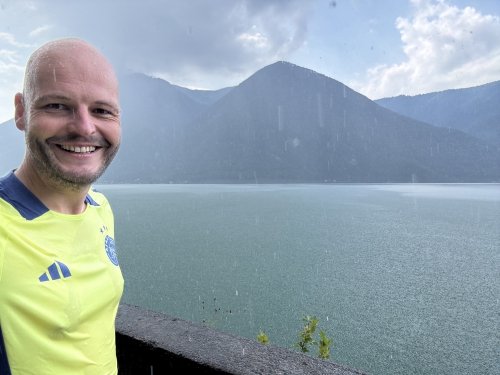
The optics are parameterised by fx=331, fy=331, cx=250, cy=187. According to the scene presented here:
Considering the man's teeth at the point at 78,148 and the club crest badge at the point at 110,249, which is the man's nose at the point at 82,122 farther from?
the club crest badge at the point at 110,249

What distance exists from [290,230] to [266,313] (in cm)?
2860

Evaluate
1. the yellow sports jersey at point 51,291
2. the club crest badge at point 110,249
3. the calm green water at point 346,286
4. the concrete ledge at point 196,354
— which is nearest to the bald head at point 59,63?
the yellow sports jersey at point 51,291

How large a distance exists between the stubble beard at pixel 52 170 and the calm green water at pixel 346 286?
14.6 m

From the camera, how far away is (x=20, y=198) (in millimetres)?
1305

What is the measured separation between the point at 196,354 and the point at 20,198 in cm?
139

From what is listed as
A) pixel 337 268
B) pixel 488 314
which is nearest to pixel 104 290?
pixel 488 314

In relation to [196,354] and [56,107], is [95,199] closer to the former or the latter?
[56,107]

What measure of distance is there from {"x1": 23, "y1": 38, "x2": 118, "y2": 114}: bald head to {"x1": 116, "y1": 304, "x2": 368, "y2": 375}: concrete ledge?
1.66m

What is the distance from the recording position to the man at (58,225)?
3.76 ft

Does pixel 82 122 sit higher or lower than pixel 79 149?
higher

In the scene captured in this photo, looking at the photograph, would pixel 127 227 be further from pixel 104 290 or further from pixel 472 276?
pixel 104 290

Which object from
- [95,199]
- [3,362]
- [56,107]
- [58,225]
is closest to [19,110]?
[56,107]

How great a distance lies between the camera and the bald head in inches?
51.7

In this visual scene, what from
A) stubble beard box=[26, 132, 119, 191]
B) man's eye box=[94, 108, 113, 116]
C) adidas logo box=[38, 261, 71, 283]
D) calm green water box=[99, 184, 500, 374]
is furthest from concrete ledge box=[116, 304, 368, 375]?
calm green water box=[99, 184, 500, 374]
